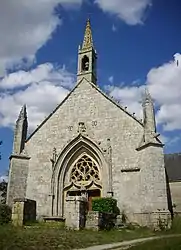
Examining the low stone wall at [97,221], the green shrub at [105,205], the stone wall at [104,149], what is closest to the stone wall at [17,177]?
the stone wall at [104,149]

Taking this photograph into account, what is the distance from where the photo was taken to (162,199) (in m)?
15.4

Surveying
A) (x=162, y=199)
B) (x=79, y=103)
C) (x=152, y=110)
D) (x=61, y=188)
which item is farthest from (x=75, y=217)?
(x=79, y=103)

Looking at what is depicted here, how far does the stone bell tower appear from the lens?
2180 cm

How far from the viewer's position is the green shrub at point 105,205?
16141 mm

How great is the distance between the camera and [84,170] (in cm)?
1903

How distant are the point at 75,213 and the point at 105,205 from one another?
170 inches

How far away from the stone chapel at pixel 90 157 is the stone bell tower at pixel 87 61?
0.46 ft

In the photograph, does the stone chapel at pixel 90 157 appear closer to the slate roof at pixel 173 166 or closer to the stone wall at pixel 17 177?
the stone wall at pixel 17 177

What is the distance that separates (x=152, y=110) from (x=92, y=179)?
544 cm

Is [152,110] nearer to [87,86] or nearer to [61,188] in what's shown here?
[87,86]

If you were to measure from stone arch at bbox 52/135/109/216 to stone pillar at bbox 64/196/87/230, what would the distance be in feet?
17.6

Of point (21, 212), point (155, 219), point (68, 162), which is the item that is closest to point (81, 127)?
point (68, 162)

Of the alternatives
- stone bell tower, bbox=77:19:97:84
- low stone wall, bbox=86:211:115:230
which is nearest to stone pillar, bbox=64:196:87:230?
low stone wall, bbox=86:211:115:230

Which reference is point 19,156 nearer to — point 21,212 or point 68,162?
point 68,162
